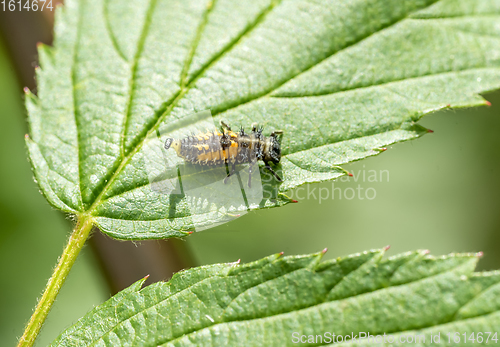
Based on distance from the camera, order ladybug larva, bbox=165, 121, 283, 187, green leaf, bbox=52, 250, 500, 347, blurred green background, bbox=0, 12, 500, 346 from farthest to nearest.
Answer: blurred green background, bbox=0, 12, 500, 346 → ladybug larva, bbox=165, 121, 283, 187 → green leaf, bbox=52, 250, 500, 347

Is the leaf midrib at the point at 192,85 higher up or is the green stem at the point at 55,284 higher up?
the leaf midrib at the point at 192,85

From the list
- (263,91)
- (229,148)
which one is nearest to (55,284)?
(229,148)

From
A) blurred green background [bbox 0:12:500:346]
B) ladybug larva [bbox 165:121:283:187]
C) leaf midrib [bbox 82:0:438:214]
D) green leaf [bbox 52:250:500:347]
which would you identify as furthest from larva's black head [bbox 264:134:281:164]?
blurred green background [bbox 0:12:500:346]

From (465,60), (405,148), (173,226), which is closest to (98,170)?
(173,226)

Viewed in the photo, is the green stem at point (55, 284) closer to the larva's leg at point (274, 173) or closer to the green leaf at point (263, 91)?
the green leaf at point (263, 91)

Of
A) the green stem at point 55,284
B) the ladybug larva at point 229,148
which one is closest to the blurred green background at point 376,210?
the ladybug larva at point 229,148

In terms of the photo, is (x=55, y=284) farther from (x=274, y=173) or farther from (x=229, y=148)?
(x=274, y=173)

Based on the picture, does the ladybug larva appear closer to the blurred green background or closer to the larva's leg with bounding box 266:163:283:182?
the larva's leg with bounding box 266:163:283:182
